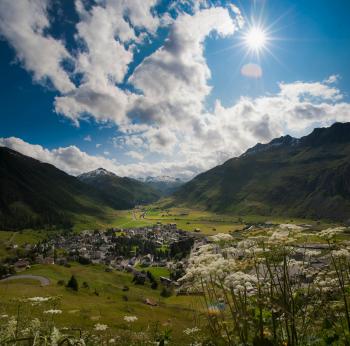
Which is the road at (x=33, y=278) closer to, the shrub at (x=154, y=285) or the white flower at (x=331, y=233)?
the shrub at (x=154, y=285)

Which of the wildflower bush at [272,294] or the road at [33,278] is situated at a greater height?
the wildflower bush at [272,294]

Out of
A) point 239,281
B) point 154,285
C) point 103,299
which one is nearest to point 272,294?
point 239,281

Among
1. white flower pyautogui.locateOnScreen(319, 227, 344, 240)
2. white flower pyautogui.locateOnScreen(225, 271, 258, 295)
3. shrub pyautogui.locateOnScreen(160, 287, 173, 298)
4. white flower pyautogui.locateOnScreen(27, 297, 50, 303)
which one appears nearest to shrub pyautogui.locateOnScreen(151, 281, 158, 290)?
shrub pyautogui.locateOnScreen(160, 287, 173, 298)

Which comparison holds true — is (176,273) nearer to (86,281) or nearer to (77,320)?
(86,281)

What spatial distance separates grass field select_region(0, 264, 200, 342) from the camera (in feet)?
314

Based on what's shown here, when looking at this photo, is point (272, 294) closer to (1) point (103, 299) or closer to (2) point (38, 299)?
(2) point (38, 299)

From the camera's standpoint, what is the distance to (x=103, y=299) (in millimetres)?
144375

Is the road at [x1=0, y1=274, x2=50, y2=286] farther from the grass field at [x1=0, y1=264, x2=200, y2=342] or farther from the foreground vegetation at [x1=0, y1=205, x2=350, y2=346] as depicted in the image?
the foreground vegetation at [x1=0, y1=205, x2=350, y2=346]

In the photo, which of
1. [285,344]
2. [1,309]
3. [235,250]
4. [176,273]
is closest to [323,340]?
[285,344]

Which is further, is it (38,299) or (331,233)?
(38,299)

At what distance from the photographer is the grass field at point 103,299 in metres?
95.6

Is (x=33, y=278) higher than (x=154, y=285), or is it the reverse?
(x=33, y=278)

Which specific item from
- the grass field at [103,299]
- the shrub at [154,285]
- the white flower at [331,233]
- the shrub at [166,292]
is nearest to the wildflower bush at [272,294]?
the white flower at [331,233]

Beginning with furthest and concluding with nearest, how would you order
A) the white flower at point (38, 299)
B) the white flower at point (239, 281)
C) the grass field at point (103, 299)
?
the grass field at point (103, 299) → the white flower at point (38, 299) → the white flower at point (239, 281)
